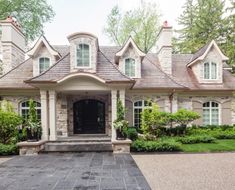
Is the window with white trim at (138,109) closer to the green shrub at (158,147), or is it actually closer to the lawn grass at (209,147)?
the lawn grass at (209,147)

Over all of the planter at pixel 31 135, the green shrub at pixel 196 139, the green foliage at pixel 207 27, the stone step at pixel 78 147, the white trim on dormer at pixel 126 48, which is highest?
the green foliage at pixel 207 27

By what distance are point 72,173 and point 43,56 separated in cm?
989

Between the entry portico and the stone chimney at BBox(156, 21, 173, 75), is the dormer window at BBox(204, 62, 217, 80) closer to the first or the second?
the stone chimney at BBox(156, 21, 173, 75)

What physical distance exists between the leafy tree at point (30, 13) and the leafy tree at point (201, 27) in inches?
→ 619

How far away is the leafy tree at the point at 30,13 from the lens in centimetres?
2641

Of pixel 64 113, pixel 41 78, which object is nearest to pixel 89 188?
pixel 41 78

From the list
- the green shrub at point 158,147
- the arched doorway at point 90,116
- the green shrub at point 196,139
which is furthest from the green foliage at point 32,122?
the green shrub at point 196,139

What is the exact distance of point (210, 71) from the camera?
1697 cm

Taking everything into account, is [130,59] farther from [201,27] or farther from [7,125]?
[201,27]

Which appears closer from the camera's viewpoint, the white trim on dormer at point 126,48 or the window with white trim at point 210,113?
the white trim on dormer at point 126,48

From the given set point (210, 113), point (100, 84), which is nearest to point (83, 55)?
point (100, 84)

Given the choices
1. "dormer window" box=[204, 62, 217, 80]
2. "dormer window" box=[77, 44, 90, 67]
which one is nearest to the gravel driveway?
"dormer window" box=[77, 44, 90, 67]

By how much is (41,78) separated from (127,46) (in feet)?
18.9

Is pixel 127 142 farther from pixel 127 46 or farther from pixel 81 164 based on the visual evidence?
pixel 127 46
